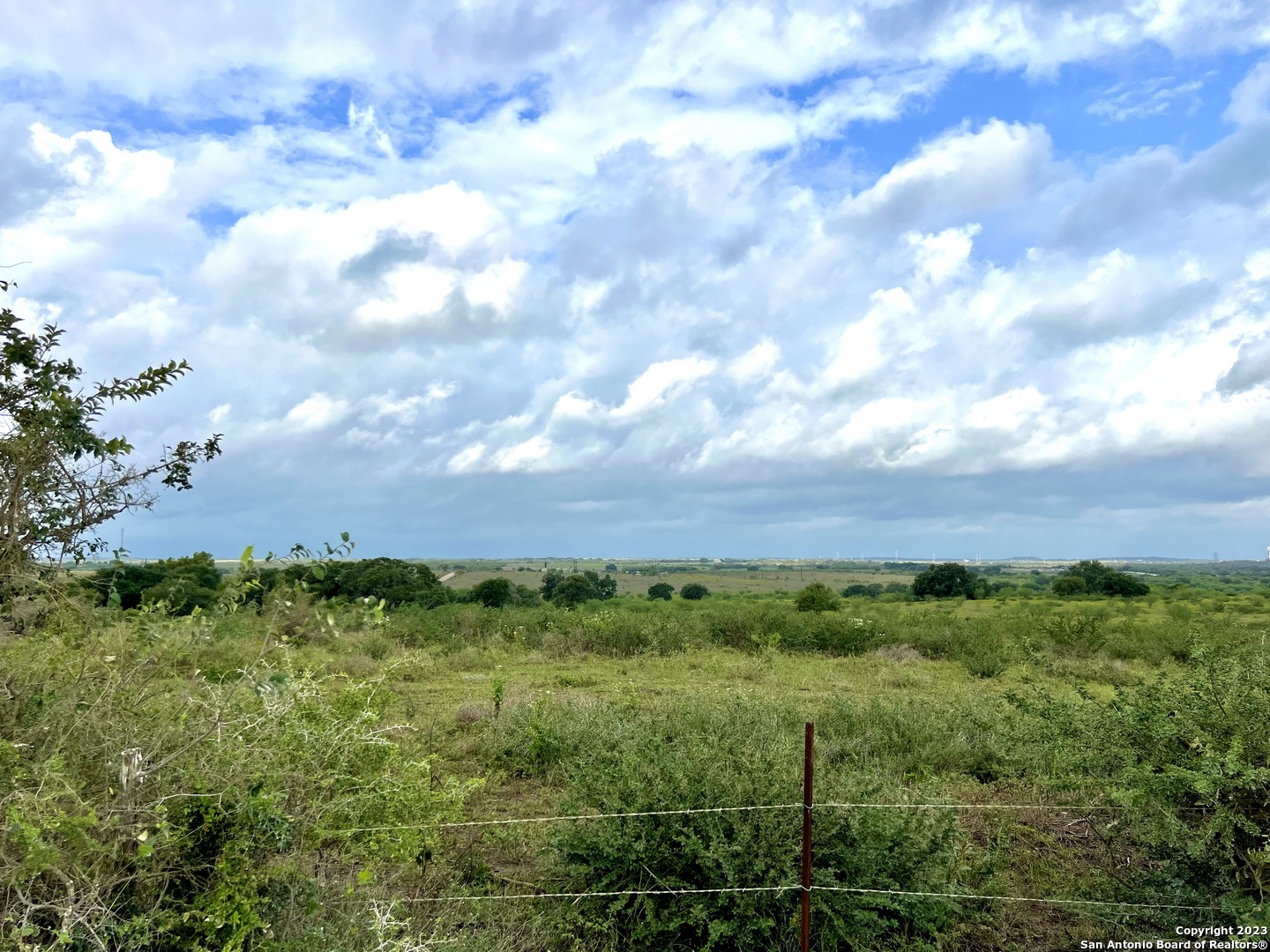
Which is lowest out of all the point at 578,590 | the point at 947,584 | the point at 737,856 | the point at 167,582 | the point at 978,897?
the point at 947,584

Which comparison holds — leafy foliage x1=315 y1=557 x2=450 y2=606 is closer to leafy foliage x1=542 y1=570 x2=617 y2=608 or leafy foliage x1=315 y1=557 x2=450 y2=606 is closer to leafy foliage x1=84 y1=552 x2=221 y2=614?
leafy foliage x1=542 y1=570 x2=617 y2=608

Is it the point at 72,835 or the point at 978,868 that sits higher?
the point at 72,835

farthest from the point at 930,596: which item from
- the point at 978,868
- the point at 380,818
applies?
the point at 380,818

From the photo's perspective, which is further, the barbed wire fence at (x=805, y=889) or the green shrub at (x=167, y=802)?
the barbed wire fence at (x=805, y=889)

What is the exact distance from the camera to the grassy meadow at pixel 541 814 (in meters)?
3.40

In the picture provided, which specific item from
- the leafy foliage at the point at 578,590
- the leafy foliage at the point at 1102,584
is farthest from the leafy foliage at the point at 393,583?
the leafy foliage at the point at 1102,584

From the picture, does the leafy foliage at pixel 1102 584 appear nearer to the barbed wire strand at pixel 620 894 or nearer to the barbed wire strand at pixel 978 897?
the barbed wire strand at pixel 978 897

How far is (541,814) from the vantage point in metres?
6.78

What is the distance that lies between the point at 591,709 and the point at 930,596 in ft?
97.5

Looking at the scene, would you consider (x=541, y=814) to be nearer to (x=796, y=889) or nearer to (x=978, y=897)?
(x=796, y=889)

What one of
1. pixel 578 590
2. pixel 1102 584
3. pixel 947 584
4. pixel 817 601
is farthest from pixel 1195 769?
pixel 1102 584

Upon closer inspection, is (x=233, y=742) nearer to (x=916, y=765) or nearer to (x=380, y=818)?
(x=380, y=818)

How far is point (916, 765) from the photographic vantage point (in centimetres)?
783

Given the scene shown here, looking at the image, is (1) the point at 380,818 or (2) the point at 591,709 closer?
(1) the point at 380,818
